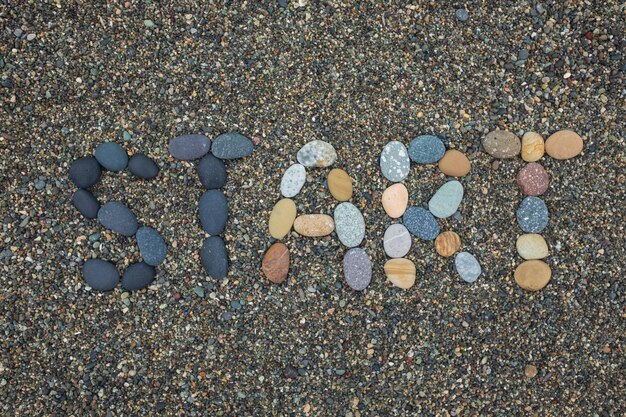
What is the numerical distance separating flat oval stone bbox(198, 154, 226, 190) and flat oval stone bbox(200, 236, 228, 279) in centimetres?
14

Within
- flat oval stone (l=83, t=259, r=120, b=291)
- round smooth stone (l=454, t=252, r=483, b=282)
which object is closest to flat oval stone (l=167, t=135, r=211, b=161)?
flat oval stone (l=83, t=259, r=120, b=291)

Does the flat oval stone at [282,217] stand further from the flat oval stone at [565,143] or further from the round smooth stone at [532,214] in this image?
the flat oval stone at [565,143]

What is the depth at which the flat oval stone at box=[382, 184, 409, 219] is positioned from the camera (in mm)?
1391

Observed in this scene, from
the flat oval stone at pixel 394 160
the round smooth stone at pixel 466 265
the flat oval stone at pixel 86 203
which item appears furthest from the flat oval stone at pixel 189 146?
the round smooth stone at pixel 466 265

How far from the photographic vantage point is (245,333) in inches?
54.6

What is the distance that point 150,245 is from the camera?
137 centimetres

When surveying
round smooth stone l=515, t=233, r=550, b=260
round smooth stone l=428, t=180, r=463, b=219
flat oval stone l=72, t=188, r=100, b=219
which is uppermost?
round smooth stone l=428, t=180, r=463, b=219

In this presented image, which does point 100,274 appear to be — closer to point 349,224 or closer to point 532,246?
point 349,224

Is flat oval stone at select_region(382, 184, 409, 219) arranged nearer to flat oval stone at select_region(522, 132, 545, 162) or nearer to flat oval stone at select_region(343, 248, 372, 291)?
flat oval stone at select_region(343, 248, 372, 291)

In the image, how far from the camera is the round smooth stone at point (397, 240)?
139 centimetres

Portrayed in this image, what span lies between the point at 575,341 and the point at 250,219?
0.91m

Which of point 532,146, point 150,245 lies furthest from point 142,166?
point 532,146

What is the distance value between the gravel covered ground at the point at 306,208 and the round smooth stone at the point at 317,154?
0.08 ft

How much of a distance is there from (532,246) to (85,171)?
1167 millimetres
